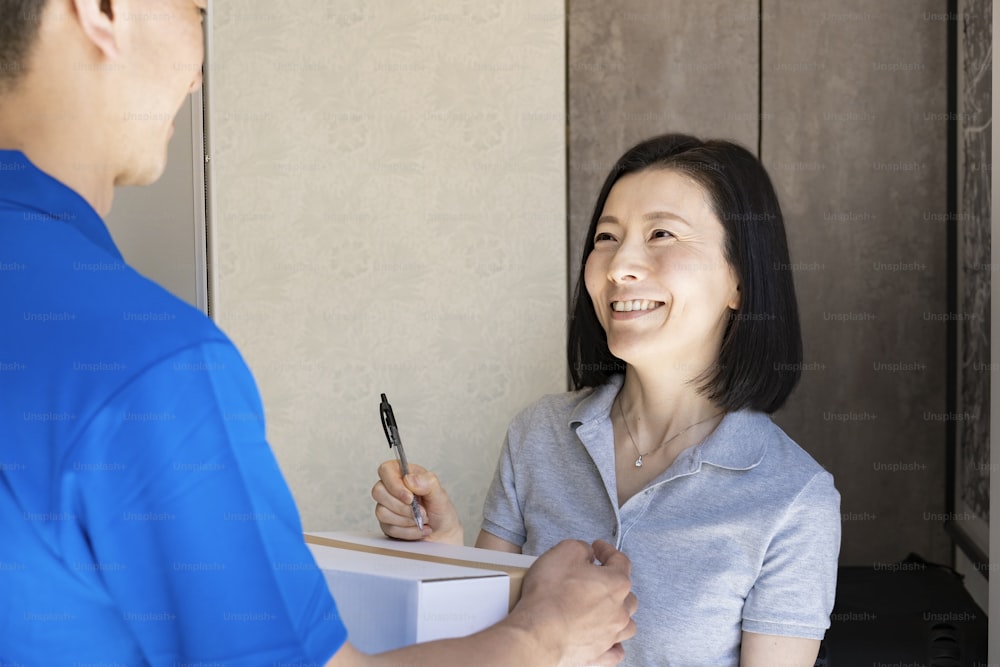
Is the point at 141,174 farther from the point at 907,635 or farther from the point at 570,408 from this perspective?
the point at 907,635

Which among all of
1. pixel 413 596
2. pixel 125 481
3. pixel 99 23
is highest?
pixel 99 23

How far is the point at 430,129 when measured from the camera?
10.5 ft

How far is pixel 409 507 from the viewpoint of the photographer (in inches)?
57.5

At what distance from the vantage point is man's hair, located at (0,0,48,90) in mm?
765

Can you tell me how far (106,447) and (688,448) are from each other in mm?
1041

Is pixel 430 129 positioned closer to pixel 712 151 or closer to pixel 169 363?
pixel 712 151

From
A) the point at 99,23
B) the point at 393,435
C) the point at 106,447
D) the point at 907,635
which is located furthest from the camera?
the point at 907,635

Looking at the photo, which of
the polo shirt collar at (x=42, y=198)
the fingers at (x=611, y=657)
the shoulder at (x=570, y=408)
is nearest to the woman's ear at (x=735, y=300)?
the shoulder at (x=570, y=408)

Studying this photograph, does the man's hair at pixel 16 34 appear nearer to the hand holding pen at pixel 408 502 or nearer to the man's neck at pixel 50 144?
the man's neck at pixel 50 144

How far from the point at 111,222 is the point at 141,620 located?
6.63 feet

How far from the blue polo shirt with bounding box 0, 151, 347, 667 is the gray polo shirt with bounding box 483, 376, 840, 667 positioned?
2.65 ft

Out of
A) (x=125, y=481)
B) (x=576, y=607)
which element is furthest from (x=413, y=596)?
(x=125, y=481)

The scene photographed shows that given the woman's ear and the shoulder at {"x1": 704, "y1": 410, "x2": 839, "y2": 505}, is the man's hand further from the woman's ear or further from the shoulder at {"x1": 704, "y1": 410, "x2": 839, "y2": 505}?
the woman's ear

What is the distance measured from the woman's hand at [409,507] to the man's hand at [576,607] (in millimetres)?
347
